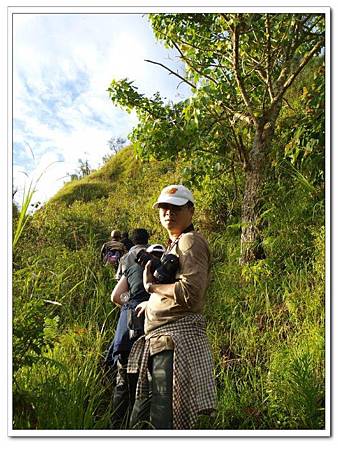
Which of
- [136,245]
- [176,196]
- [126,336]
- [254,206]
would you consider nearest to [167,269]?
[176,196]

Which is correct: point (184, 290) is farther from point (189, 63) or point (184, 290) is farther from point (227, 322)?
point (189, 63)

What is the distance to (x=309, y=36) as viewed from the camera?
4203mm

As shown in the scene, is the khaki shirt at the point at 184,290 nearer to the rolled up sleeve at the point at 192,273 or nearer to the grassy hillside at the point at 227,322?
the rolled up sleeve at the point at 192,273

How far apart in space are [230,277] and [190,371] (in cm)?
247

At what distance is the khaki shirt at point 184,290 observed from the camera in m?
2.41

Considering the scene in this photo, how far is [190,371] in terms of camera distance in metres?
2.47

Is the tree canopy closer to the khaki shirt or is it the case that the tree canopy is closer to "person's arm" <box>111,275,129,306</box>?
"person's arm" <box>111,275,129,306</box>

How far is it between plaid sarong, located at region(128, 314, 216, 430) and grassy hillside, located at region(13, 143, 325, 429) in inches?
22.4

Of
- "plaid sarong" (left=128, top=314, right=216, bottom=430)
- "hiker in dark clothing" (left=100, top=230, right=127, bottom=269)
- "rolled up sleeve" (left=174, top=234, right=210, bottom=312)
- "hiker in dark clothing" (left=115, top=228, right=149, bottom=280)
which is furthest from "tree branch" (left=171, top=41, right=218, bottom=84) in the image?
"plaid sarong" (left=128, top=314, right=216, bottom=430)

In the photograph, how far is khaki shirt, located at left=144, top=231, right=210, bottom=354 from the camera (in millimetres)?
2406
